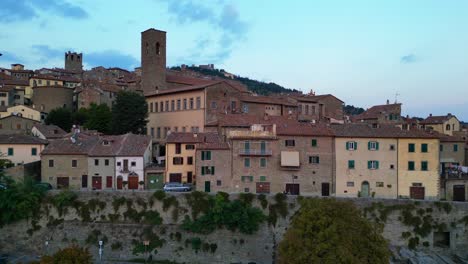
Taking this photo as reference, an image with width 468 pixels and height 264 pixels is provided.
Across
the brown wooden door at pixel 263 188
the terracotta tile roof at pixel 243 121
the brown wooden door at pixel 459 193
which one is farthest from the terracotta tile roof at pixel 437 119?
the brown wooden door at pixel 263 188

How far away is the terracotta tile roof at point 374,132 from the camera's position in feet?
139

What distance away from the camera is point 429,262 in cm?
3453

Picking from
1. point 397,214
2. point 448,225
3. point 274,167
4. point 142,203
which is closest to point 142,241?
point 142,203

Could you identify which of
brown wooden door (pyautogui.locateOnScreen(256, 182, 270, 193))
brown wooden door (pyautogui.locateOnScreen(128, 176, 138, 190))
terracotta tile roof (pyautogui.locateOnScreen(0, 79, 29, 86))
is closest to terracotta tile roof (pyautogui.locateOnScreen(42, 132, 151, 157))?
brown wooden door (pyautogui.locateOnScreen(128, 176, 138, 190))

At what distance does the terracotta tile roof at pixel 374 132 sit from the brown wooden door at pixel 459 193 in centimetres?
500

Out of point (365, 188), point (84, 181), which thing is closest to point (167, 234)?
point (84, 181)

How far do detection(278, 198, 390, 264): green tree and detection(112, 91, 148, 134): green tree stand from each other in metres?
33.6

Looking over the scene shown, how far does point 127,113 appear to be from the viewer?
56156 mm

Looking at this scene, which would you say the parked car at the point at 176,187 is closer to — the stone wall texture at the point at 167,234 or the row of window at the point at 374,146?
the stone wall texture at the point at 167,234

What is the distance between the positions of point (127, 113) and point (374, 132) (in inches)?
1138

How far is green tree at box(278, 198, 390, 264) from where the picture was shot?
84.5 ft

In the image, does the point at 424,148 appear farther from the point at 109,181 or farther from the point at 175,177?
the point at 109,181

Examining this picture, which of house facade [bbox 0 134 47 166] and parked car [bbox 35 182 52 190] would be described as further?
house facade [bbox 0 134 47 166]

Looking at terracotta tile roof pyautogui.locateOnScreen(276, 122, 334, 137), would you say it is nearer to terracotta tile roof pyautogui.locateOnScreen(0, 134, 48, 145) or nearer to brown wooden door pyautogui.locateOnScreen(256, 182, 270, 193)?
brown wooden door pyautogui.locateOnScreen(256, 182, 270, 193)
